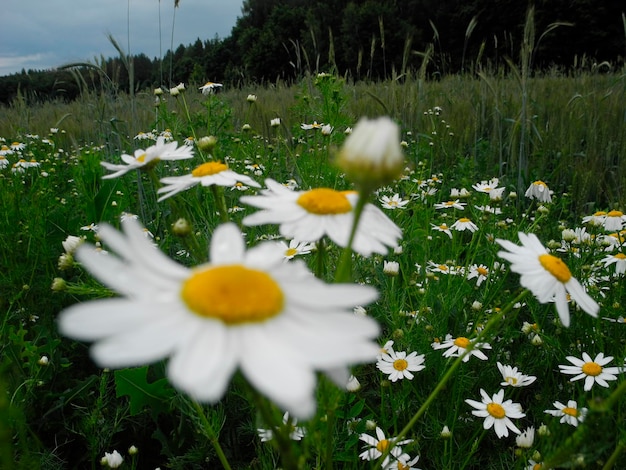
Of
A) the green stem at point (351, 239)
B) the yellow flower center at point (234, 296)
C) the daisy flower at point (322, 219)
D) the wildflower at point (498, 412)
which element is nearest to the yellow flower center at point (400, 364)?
the wildflower at point (498, 412)

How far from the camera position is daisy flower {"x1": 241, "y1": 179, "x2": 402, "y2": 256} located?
70 cm

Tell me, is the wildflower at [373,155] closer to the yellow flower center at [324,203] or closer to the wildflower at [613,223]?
the yellow flower center at [324,203]

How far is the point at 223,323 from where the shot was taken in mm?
462

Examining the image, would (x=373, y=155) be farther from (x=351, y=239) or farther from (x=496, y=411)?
(x=496, y=411)

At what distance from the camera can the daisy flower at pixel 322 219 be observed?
70 centimetres

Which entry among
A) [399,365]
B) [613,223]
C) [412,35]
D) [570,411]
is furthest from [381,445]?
[412,35]

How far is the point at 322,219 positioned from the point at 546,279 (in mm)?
404

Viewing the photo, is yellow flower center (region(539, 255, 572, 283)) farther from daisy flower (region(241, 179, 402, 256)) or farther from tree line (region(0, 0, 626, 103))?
tree line (region(0, 0, 626, 103))

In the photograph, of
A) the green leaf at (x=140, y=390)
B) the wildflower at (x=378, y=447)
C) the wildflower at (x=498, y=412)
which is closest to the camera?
the wildflower at (x=378, y=447)

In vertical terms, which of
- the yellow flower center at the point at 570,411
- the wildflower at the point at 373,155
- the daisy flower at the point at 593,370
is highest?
the wildflower at the point at 373,155

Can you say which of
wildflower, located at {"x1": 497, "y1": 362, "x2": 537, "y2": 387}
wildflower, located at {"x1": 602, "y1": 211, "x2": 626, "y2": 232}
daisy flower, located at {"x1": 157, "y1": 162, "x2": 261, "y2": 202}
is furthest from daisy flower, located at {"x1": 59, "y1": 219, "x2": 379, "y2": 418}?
wildflower, located at {"x1": 602, "y1": 211, "x2": 626, "y2": 232}

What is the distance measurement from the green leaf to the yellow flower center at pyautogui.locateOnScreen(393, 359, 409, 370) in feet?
2.11

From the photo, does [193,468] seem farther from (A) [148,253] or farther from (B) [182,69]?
(B) [182,69]

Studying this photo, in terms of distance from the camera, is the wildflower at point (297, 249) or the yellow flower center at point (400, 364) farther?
the wildflower at point (297, 249)
